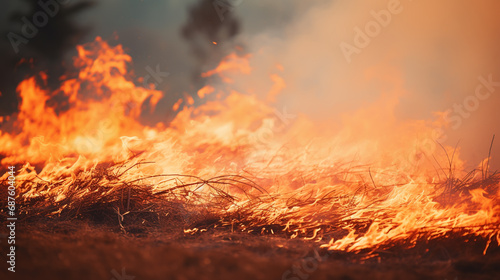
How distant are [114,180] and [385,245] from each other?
373cm

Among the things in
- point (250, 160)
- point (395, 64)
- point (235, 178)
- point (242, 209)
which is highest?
point (395, 64)

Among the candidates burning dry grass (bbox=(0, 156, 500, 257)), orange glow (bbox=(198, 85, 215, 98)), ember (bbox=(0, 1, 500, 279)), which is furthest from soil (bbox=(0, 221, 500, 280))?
orange glow (bbox=(198, 85, 215, 98))

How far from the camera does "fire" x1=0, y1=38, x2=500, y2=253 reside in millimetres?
3236

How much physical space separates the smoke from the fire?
0.44 metres

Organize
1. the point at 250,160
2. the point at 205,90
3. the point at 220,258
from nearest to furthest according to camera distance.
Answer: the point at 220,258 < the point at 250,160 < the point at 205,90

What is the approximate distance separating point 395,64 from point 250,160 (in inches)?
204

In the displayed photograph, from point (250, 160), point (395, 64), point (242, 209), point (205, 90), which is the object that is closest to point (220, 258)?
point (242, 209)

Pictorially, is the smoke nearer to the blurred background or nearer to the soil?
the blurred background

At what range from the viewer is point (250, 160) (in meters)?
5.52

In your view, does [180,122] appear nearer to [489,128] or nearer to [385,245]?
[385,245]

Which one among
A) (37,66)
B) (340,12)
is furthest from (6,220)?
(340,12)

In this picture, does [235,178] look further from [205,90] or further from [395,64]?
[395,64]

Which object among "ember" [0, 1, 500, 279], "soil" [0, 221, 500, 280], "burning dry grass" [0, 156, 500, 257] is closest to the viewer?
"soil" [0, 221, 500, 280]

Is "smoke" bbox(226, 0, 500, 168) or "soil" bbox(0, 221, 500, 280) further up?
"smoke" bbox(226, 0, 500, 168)
